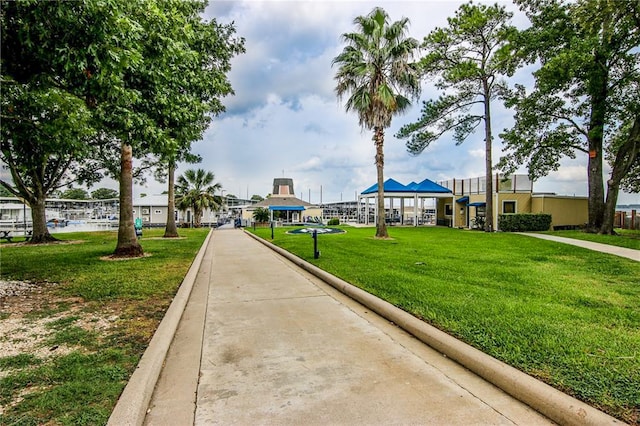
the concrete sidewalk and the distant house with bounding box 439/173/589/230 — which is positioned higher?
the distant house with bounding box 439/173/589/230

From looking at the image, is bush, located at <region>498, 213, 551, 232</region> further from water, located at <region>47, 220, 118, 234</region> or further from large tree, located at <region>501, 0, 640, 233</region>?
water, located at <region>47, 220, 118, 234</region>

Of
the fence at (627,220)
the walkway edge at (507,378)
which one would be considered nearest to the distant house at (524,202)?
the fence at (627,220)

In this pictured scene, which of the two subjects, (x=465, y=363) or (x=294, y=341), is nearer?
(x=465, y=363)

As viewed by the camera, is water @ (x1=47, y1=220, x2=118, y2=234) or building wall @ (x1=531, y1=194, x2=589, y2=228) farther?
water @ (x1=47, y1=220, x2=118, y2=234)

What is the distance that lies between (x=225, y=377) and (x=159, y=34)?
5915 millimetres

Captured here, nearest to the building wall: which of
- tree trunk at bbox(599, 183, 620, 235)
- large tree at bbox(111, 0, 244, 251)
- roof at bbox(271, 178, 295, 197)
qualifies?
tree trunk at bbox(599, 183, 620, 235)

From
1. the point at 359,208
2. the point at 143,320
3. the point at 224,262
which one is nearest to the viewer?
the point at 143,320

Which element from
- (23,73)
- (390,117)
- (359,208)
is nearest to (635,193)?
(359,208)

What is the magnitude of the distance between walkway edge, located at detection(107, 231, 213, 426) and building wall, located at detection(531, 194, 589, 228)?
83.9ft

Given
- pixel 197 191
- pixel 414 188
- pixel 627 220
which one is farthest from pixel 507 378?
pixel 197 191

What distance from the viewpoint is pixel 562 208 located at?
24.6m

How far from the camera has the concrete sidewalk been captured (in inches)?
101

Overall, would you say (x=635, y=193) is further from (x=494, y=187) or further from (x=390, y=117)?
(x=390, y=117)

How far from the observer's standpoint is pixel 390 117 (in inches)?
627
